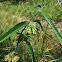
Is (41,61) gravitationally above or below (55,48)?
below

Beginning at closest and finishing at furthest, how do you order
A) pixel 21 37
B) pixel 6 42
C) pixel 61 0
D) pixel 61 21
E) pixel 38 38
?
pixel 61 0, pixel 21 37, pixel 6 42, pixel 38 38, pixel 61 21

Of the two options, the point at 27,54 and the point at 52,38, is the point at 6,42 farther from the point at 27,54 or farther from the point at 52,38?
the point at 52,38

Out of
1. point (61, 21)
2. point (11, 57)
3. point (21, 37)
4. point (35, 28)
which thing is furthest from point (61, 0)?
point (61, 21)

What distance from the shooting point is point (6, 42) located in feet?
4.04

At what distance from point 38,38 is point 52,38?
9.0 inches

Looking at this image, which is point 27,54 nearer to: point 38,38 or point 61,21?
point 38,38

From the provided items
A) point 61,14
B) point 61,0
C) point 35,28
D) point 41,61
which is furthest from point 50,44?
point 61,14

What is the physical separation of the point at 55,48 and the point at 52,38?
7.4 inches

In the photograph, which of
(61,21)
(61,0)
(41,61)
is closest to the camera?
(61,0)

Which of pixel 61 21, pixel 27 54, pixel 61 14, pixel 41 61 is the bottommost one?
pixel 41 61

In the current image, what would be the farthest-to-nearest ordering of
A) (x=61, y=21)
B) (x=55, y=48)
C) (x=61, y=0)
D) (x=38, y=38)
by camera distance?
(x=61, y=21) < (x=38, y=38) < (x=55, y=48) < (x=61, y=0)

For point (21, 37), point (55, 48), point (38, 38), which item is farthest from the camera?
point (38, 38)

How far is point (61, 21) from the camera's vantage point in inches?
86.4

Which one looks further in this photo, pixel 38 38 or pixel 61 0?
pixel 38 38
